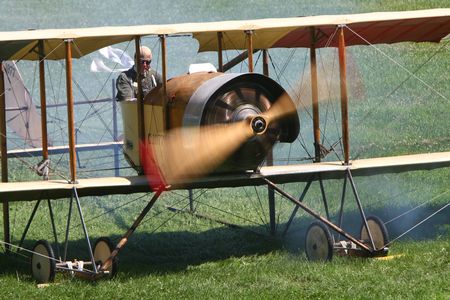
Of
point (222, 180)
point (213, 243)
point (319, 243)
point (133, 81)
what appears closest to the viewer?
point (222, 180)

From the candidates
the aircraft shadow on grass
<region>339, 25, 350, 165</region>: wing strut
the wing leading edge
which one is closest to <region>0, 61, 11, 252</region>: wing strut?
the aircraft shadow on grass

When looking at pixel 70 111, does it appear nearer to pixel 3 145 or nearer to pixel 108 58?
pixel 3 145

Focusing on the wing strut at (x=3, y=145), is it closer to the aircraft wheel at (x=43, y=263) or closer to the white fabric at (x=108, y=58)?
the aircraft wheel at (x=43, y=263)

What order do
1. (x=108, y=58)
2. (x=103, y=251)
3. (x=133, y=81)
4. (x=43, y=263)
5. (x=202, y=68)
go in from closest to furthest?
(x=43, y=263)
(x=103, y=251)
(x=202, y=68)
(x=133, y=81)
(x=108, y=58)

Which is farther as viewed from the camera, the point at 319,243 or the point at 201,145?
the point at 319,243

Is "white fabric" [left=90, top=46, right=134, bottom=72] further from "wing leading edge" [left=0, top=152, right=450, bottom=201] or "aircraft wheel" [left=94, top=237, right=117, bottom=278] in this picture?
"aircraft wheel" [left=94, top=237, right=117, bottom=278]

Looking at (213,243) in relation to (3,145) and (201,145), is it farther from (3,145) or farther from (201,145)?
(201,145)

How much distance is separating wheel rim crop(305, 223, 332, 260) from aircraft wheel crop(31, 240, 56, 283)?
2491mm

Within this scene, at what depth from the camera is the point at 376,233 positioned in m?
12.1

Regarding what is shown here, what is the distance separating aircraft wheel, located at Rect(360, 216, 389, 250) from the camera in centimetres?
1193

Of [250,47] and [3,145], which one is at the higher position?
[250,47]

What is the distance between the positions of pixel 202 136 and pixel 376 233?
2293 mm

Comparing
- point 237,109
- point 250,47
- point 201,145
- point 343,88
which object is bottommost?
point 201,145

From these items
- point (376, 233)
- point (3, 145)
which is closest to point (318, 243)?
point (376, 233)
